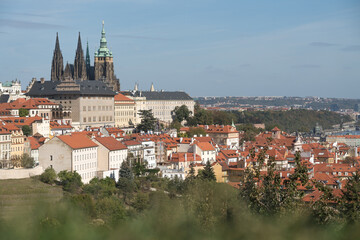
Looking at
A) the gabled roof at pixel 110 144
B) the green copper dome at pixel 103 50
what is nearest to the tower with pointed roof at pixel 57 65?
the green copper dome at pixel 103 50

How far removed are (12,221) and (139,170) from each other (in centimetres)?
4115

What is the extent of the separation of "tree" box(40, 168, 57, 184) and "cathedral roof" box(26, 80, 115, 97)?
1368 inches

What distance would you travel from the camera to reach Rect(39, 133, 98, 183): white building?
38.9 metres

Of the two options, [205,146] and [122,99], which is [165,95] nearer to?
[122,99]

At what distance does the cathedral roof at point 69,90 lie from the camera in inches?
2835

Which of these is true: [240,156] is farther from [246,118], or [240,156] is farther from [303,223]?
[246,118]

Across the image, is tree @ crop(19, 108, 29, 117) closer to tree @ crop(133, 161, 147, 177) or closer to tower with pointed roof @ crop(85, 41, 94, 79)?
tree @ crop(133, 161, 147, 177)

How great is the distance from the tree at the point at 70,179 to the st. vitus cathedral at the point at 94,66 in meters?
48.4

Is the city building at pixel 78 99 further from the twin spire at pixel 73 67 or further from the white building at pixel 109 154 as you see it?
the white building at pixel 109 154

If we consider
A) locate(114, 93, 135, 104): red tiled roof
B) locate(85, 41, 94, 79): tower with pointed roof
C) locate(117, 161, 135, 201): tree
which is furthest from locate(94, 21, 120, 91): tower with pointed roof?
locate(117, 161, 135, 201): tree

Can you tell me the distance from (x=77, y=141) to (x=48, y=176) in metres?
4.74

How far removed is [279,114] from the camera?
15525 cm

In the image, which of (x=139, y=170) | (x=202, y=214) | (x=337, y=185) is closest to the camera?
(x=202, y=214)

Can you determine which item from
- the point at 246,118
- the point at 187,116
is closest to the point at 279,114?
the point at 246,118
